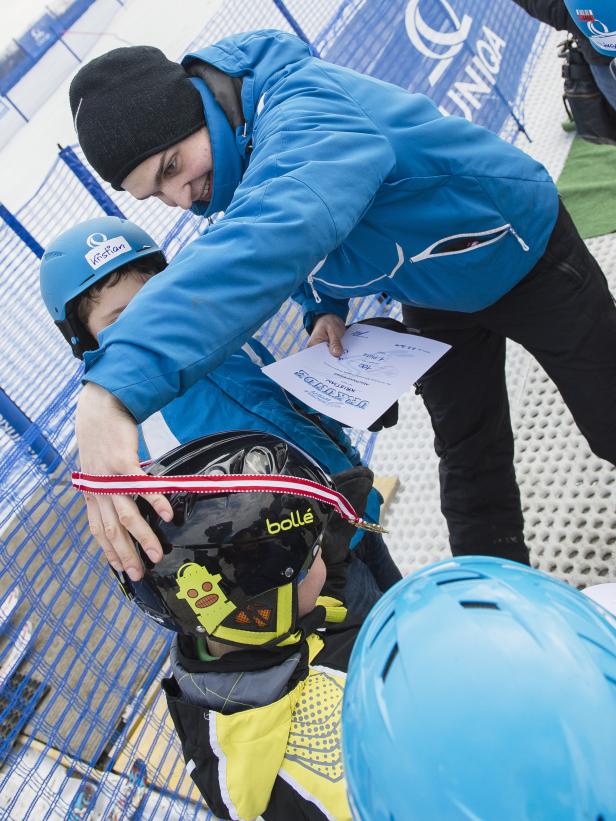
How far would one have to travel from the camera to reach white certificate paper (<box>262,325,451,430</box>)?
6.06 ft

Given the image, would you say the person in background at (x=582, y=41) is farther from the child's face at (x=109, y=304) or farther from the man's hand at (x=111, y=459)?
the man's hand at (x=111, y=459)

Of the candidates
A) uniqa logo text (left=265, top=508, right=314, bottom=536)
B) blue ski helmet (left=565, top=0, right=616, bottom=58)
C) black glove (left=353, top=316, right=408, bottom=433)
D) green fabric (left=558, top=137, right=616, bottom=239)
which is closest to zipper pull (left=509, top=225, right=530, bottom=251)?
black glove (left=353, top=316, right=408, bottom=433)

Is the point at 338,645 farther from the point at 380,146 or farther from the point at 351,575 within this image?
the point at 380,146

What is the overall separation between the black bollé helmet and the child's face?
779 millimetres

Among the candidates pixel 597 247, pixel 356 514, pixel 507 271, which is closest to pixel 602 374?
pixel 507 271

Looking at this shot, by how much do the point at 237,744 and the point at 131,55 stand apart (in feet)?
5.32

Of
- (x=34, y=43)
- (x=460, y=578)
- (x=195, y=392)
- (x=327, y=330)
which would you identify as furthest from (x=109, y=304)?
(x=34, y=43)

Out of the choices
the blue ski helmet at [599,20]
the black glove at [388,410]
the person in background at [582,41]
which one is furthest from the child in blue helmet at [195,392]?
the person in background at [582,41]

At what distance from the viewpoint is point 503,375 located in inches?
93.5

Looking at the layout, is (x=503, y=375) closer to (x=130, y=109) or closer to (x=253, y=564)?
(x=253, y=564)

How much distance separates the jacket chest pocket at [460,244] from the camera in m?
→ 1.78

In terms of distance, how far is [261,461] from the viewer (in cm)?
143

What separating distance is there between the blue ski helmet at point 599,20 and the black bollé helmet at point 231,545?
7.52 ft

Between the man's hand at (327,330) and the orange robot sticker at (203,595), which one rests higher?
the orange robot sticker at (203,595)
